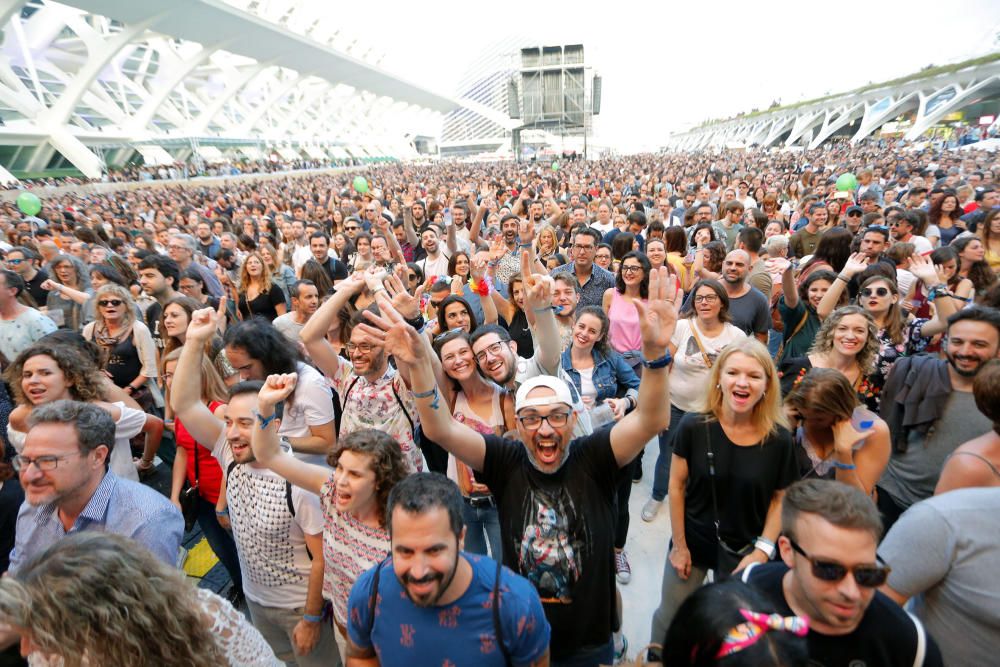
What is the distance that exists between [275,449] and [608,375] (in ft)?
6.19

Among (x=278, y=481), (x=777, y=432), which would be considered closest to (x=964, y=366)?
(x=777, y=432)

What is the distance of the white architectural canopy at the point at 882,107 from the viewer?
42.2 m

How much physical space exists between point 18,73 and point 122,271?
1485 inches

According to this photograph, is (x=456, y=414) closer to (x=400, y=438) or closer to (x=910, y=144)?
(x=400, y=438)

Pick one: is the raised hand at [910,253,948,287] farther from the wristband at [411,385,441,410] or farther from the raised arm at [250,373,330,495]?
the raised arm at [250,373,330,495]

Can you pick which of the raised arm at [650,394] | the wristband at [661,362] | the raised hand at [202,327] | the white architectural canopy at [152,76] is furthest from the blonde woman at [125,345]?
the white architectural canopy at [152,76]

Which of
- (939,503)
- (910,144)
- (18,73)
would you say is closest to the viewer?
(939,503)

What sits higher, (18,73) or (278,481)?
(18,73)

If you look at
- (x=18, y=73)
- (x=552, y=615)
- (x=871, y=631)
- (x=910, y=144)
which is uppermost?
(x=18, y=73)

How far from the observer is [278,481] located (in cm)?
191

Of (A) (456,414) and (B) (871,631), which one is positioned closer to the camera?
(B) (871,631)

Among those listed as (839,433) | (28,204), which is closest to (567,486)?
(839,433)

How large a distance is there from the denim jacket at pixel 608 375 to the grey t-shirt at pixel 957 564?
1568 millimetres

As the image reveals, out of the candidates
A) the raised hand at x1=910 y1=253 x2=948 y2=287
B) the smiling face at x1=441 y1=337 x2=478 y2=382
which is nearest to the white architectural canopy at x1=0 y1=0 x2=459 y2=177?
the smiling face at x1=441 y1=337 x2=478 y2=382
